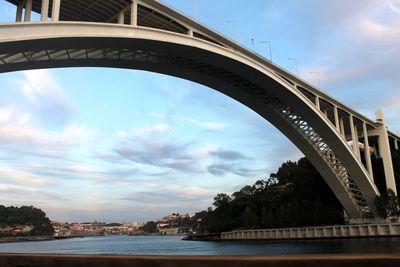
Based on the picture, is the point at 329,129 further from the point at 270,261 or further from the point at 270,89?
the point at 270,261

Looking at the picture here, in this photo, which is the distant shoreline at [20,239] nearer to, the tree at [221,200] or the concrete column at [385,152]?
the tree at [221,200]

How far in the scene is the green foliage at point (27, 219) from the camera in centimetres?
18000

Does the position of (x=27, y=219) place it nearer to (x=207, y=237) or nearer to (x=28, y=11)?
(x=207, y=237)

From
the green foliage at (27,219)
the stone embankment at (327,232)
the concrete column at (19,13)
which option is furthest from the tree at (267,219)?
the green foliage at (27,219)

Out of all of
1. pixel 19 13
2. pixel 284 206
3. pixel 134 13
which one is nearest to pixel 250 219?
pixel 284 206

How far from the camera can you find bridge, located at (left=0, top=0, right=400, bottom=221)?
2178 cm

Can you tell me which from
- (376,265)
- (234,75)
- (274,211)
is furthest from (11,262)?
(274,211)

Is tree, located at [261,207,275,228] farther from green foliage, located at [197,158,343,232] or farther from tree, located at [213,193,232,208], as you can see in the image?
tree, located at [213,193,232,208]

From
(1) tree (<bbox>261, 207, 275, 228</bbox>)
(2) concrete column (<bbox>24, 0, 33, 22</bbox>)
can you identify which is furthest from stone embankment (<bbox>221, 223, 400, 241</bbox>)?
(2) concrete column (<bbox>24, 0, 33, 22</bbox>)

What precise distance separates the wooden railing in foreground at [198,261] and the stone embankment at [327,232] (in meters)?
55.8

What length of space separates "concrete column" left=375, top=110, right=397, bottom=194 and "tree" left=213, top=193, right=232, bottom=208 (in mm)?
44672

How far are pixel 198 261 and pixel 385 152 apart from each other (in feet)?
196

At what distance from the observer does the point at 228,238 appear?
84.0 metres

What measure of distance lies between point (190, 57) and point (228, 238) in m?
57.6
